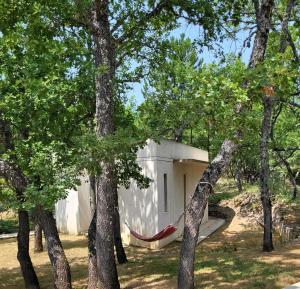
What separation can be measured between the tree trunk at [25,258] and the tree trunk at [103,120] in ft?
8.24

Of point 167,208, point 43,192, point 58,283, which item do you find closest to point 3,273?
point 58,283

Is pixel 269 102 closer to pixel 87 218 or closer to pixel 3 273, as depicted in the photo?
pixel 3 273

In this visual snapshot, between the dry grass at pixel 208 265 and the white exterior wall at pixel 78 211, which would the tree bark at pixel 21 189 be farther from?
the white exterior wall at pixel 78 211

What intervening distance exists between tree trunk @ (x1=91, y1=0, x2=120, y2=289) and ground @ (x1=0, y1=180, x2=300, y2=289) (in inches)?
59.0

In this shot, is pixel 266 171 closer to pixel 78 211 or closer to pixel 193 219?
pixel 193 219

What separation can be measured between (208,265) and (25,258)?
4.25 m

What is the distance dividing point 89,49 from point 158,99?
2726 millimetres

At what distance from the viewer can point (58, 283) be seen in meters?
8.70

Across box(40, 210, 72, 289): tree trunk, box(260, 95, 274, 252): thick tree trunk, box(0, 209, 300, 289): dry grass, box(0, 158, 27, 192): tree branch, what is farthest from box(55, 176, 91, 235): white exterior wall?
box(0, 158, 27, 192): tree branch

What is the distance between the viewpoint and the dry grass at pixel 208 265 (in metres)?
8.56

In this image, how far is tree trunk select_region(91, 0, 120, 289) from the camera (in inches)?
317

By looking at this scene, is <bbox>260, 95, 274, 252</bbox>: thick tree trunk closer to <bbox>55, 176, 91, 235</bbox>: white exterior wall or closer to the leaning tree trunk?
the leaning tree trunk

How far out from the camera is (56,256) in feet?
29.1

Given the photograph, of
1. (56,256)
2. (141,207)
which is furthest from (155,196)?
(56,256)
